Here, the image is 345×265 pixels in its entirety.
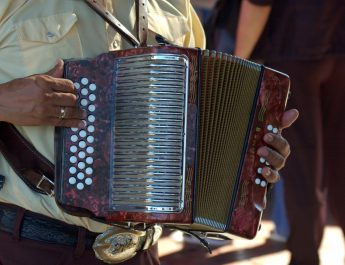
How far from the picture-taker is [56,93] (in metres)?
2.08

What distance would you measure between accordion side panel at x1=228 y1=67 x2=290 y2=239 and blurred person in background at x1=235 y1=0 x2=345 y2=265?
1.42 m

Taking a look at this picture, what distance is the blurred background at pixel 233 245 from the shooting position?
428cm

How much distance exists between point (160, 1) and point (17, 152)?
0.70 m

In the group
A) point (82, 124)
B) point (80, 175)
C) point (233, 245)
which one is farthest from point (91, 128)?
point (233, 245)

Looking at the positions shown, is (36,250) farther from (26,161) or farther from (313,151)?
(313,151)

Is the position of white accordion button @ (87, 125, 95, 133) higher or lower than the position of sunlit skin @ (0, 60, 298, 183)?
lower

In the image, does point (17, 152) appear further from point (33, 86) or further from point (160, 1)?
point (160, 1)

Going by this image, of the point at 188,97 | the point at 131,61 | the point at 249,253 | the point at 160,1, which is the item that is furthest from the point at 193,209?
the point at 249,253

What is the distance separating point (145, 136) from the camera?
83.4 inches

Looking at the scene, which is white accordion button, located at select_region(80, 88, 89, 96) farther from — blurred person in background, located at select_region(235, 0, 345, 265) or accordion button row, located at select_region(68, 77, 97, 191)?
blurred person in background, located at select_region(235, 0, 345, 265)

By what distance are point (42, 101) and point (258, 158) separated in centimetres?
69

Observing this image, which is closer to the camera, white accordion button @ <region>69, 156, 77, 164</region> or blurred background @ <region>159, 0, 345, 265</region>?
white accordion button @ <region>69, 156, 77, 164</region>

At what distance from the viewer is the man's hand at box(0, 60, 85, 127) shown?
2.08 m

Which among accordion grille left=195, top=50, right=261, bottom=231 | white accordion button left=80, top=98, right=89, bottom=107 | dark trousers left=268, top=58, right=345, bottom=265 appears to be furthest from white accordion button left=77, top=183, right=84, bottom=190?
dark trousers left=268, top=58, right=345, bottom=265
